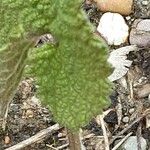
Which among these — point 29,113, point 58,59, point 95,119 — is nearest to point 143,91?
point 95,119

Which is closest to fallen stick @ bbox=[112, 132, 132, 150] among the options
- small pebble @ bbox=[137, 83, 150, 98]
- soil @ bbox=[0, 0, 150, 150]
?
soil @ bbox=[0, 0, 150, 150]

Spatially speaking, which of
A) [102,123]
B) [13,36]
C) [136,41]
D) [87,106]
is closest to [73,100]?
[87,106]

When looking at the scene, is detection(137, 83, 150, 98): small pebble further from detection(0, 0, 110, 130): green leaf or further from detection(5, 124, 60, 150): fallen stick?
detection(0, 0, 110, 130): green leaf

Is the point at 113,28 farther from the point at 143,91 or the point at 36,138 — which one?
the point at 36,138

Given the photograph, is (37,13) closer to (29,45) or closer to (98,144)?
(29,45)

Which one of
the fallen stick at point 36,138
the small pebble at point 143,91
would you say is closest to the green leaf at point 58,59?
the fallen stick at point 36,138
